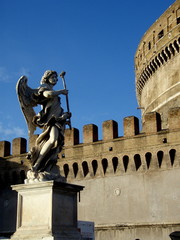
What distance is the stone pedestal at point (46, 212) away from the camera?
467 cm

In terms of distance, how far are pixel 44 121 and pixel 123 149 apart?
14.6 metres

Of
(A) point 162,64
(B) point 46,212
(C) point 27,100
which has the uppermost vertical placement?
(A) point 162,64

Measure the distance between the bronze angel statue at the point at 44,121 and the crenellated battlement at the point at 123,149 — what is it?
1378 cm

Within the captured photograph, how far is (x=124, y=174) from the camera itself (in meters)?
19.6

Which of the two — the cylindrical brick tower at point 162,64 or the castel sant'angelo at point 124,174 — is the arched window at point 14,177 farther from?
the cylindrical brick tower at point 162,64

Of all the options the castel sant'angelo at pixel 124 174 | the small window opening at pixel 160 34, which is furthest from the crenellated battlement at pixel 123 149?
the small window opening at pixel 160 34

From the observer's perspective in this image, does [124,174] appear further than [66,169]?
No

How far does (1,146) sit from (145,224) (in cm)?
1003

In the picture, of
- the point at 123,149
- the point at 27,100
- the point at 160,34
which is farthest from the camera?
the point at 160,34

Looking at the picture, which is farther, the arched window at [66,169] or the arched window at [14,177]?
the arched window at [14,177]

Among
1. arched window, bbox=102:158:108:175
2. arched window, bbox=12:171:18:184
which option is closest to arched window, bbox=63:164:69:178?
arched window, bbox=102:158:108:175

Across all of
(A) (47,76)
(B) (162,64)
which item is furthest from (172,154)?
(A) (47,76)

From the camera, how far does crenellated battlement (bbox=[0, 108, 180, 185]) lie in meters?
18.7

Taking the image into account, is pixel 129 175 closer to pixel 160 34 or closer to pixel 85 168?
pixel 85 168
